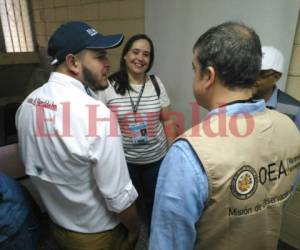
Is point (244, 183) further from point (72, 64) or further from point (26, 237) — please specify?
point (26, 237)

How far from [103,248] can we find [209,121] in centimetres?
75

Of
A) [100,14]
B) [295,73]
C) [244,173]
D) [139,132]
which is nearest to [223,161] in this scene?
[244,173]

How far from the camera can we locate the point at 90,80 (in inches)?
39.4

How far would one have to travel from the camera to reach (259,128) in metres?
0.66

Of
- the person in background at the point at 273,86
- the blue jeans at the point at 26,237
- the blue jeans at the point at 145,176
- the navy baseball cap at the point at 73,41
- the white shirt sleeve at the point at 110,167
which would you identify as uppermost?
the navy baseball cap at the point at 73,41

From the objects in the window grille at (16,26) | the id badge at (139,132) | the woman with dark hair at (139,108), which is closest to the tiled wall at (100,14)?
the window grille at (16,26)

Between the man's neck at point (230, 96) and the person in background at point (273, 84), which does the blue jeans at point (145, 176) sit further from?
the man's neck at point (230, 96)

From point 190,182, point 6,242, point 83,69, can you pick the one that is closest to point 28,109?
point 83,69

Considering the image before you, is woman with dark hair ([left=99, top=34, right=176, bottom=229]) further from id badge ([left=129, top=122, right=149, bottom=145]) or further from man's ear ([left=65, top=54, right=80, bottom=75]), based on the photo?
man's ear ([left=65, top=54, right=80, bottom=75])

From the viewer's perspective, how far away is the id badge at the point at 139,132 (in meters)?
1.55

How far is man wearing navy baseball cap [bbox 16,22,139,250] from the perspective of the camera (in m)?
0.84

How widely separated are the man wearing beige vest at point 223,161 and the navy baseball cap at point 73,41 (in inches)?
18.5

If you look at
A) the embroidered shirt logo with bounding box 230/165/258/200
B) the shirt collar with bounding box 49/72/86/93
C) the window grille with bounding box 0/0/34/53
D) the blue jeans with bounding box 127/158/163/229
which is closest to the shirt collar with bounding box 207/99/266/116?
the embroidered shirt logo with bounding box 230/165/258/200

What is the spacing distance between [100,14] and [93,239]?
215 cm
